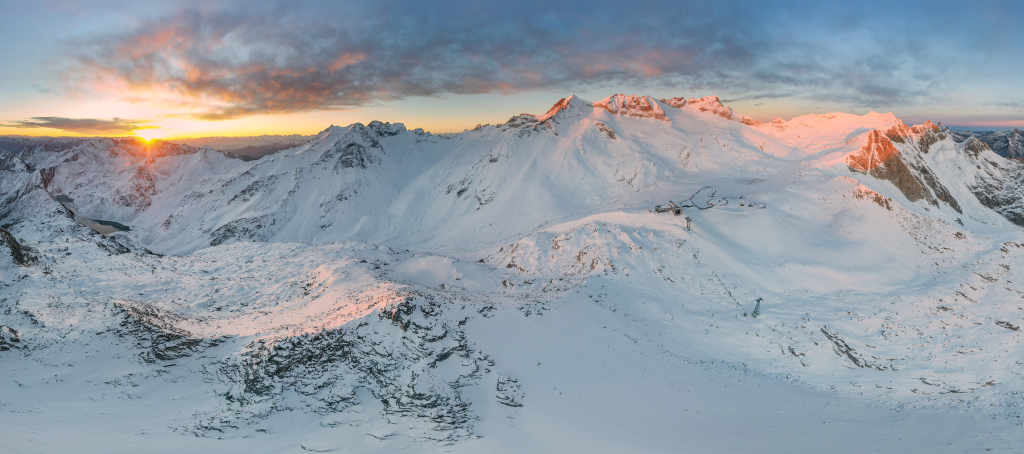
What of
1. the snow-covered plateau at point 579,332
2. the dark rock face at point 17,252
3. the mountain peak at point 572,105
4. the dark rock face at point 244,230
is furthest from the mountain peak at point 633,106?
the dark rock face at point 17,252

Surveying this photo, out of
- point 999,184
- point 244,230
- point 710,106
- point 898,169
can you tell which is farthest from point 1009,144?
point 244,230

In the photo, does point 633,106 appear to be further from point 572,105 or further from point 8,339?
point 8,339

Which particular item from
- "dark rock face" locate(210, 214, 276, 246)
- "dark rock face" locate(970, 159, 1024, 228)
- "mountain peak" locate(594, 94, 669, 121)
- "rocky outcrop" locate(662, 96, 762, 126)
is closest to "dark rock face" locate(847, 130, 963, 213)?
"dark rock face" locate(970, 159, 1024, 228)

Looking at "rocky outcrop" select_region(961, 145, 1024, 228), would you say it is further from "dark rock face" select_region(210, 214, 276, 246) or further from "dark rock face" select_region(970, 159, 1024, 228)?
"dark rock face" select_region(210, 214, 276, 246)

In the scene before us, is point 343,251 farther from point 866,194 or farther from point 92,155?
point 92,155

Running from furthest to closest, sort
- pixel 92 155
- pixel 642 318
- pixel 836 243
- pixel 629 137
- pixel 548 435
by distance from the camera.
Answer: pixel 92 155, pixel 629 137, pixel 836 243, pixel 642 318, pixel 548 435

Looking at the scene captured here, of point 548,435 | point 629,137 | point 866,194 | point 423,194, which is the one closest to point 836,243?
point 866,194
